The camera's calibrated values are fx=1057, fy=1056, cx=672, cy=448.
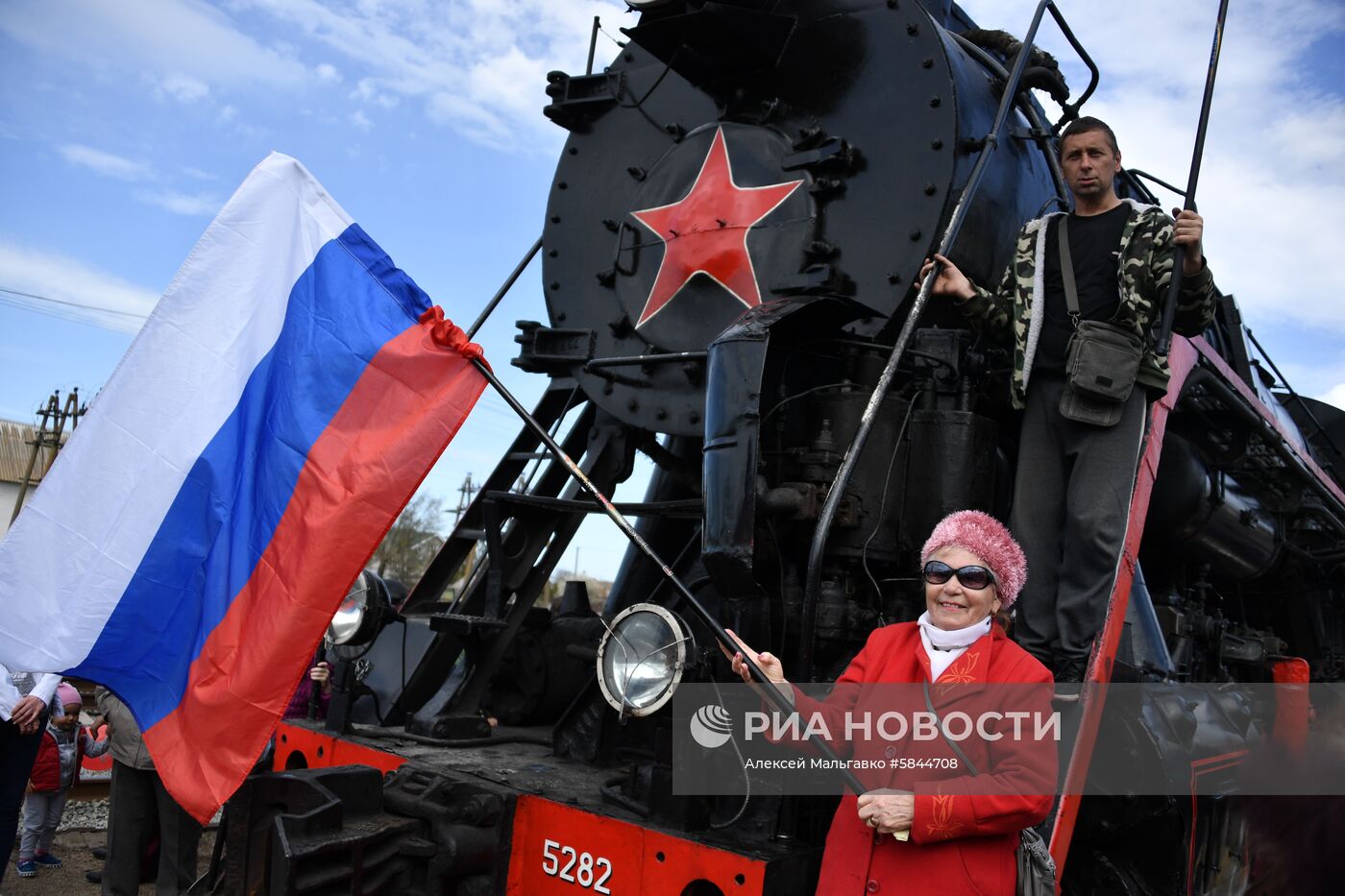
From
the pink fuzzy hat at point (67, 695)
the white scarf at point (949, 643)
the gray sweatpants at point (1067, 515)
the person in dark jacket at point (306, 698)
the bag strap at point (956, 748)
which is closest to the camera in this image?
the bag strap at point (956, 748)

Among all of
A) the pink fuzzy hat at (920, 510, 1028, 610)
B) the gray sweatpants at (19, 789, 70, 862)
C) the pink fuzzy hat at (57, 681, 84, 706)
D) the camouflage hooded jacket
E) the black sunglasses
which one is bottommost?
the gray sweatpants at (19, 789, 70, 862)

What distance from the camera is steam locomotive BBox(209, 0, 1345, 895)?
8.29 ft

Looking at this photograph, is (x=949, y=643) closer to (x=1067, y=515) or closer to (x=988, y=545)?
(x=988, y=545)

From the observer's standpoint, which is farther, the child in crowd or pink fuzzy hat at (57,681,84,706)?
pink fuzzy hat at (57,681,84,706)

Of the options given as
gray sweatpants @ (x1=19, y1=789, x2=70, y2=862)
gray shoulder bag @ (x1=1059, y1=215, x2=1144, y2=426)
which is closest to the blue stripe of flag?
gray shoulder bag @ (x1=1059, y1=215, x2=1144, y2=426)

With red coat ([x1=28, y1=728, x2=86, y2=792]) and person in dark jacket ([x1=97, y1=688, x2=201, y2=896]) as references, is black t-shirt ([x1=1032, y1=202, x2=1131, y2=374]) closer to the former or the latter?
person in dark jacket ([x1=97, y1=688, x2=201, y2=896])

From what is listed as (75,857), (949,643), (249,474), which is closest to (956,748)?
(949,643)

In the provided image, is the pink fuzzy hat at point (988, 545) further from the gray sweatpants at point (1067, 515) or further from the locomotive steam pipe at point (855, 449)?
the gray sweatpants at point (1067, 515)

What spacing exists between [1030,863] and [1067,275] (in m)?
1.61

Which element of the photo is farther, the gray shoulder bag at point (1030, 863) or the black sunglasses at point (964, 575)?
the black sunglasses at point (964, 575)

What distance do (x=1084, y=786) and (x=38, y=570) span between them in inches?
103

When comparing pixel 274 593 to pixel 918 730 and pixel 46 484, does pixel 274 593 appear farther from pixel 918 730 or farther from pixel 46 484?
pixel 918 730

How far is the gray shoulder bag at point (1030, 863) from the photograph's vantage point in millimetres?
1994

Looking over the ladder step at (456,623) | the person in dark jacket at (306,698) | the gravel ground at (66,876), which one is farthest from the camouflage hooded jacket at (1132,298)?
the gravel ground at (66,876)
